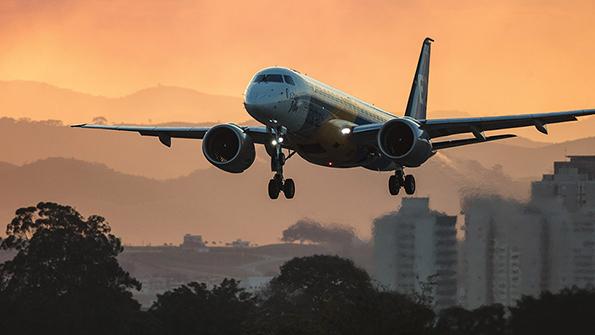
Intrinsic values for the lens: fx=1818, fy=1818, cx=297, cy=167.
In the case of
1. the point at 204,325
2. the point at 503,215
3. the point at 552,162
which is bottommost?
the point at 204,325

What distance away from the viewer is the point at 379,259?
15350cm

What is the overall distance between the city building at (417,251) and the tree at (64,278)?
21647 millimetres

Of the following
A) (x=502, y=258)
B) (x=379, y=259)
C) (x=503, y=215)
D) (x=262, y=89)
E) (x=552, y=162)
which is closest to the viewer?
(x=262, y=89)

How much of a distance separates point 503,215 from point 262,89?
196 ft

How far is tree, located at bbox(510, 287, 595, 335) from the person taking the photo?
110 meters

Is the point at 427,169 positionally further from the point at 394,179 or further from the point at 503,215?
the point at 394,179

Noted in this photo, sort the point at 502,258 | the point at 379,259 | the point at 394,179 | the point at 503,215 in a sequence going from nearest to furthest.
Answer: the point at 394,179, the point at 503,215, the point at 502,258, the point at 379,259

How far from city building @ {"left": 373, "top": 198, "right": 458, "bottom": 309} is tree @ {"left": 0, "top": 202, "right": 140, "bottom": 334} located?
2165cm

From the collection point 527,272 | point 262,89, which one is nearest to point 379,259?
point 527,272

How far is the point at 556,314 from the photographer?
11212cm

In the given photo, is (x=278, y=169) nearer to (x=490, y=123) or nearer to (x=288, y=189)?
(x=288, y=189)

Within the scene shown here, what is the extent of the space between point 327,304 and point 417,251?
53.8 metres

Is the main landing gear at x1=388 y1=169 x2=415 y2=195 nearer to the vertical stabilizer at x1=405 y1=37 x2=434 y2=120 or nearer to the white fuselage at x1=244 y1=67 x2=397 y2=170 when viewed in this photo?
the white fuselage at x1=244 y1=67 x2=397 y2=170

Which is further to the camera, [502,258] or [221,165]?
[502,258]
